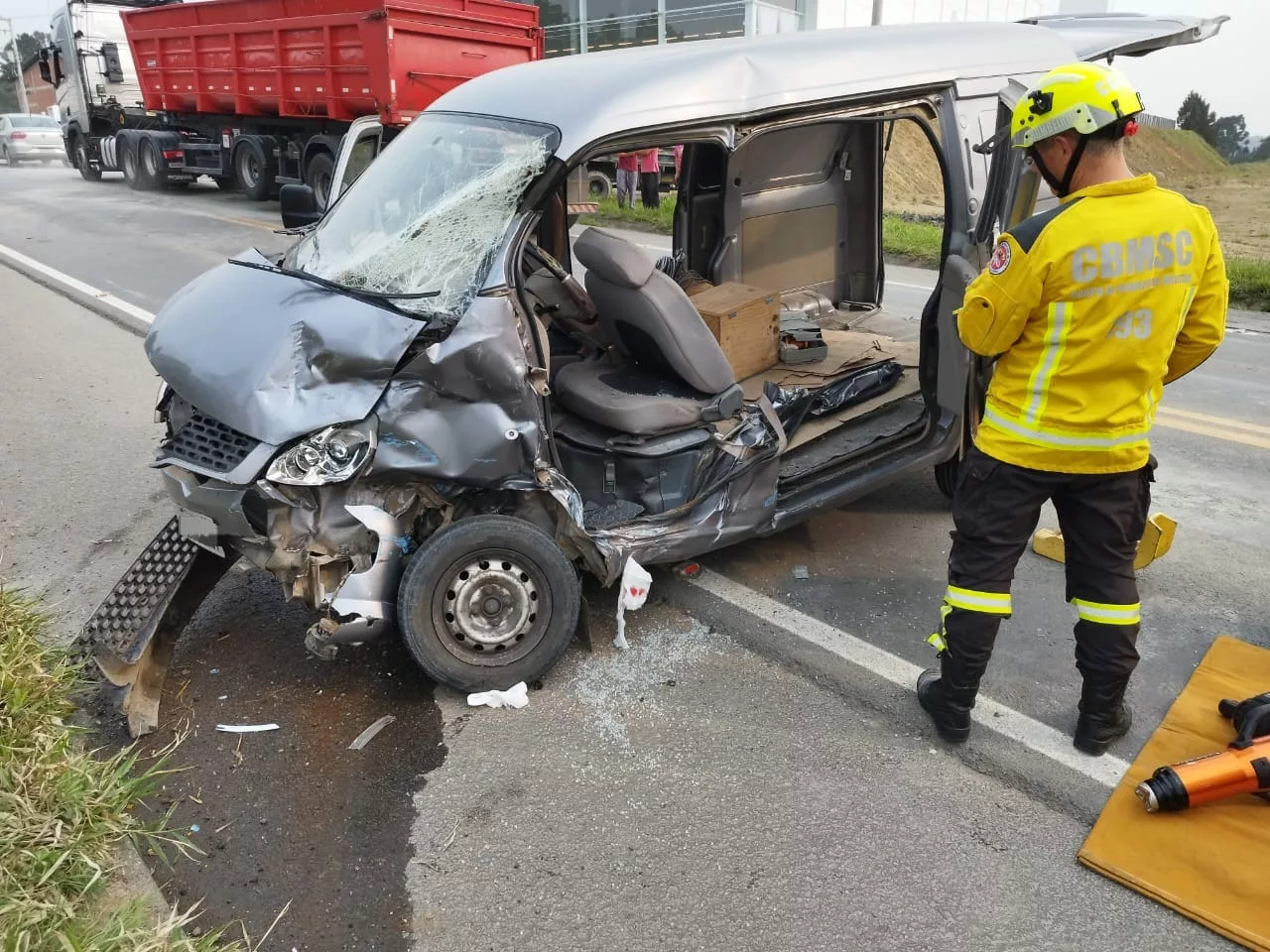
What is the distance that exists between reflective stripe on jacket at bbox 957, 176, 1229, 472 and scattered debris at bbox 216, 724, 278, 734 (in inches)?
97.9

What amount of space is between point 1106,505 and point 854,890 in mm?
1338

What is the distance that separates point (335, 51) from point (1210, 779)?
1482 cm

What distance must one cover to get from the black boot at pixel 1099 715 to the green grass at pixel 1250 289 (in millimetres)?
8295

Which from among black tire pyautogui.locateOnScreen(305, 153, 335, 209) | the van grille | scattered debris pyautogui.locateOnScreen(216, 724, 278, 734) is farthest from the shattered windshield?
black tire pyautogui.locateOnScreen(305, 153, 335, 209)

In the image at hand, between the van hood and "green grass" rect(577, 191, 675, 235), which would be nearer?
the van hood

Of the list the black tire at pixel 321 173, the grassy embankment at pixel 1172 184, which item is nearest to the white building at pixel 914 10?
the grassy embankment at pixel 1172 184

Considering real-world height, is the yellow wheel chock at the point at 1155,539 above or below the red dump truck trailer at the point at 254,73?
below

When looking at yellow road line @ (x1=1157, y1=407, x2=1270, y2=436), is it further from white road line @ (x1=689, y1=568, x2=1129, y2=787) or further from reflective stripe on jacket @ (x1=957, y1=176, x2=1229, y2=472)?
white road line @ (x1=689, y1=568, x2=1129, y2=787)

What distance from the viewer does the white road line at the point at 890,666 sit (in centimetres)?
299

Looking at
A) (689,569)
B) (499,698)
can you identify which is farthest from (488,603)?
(689,569)

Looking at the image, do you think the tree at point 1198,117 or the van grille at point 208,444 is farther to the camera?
the tree at point 1198,117

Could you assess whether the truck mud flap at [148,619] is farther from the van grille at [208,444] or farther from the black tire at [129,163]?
the black tire at [129,163]

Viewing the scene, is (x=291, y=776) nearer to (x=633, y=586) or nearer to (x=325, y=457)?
(x=325, y=457)

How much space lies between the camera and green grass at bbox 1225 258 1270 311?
961 centimetres
